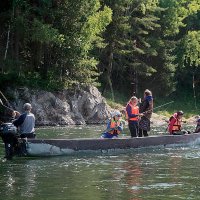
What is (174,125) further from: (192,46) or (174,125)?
(192,46)

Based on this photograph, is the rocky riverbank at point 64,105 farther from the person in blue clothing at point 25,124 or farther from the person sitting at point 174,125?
the person in blue clothing at point 25,124

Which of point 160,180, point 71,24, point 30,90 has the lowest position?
point 160,180

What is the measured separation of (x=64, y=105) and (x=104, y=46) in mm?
7183

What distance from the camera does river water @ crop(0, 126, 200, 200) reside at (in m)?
11.3

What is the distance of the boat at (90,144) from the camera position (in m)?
17.0

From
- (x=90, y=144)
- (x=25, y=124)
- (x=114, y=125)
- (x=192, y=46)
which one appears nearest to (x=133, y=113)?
(x=114, y=125)

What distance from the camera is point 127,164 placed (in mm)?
15914

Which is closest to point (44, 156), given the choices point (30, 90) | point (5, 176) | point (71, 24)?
point (5, 176)

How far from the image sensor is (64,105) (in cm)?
3547

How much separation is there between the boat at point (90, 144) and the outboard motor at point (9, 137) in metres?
0.42

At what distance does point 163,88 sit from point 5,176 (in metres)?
37.8

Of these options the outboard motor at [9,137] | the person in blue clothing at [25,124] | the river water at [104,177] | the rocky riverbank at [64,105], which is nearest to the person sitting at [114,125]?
the river water at [104,177]

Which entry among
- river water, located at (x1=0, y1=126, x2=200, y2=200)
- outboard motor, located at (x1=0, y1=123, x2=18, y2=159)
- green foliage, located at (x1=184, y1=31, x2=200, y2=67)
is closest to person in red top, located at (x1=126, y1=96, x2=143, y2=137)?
river water, located at (x1=0, y1=126, x2=200, y2=200)

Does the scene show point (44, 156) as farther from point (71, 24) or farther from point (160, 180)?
point (71, 24)
